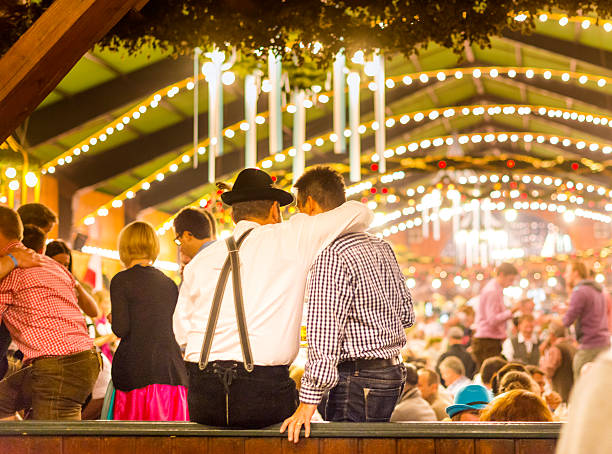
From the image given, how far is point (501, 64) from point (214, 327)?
37.3 ft

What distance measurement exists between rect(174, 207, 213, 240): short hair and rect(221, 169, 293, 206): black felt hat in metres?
0.85

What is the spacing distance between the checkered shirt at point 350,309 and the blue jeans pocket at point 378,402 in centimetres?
12

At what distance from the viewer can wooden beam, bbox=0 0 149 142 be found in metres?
2.91

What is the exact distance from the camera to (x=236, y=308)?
264 centimetres

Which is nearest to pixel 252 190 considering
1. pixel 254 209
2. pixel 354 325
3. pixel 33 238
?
pixel 254 209

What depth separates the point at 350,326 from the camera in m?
2.72

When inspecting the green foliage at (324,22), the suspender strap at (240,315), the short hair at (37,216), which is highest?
the green foliage at (324,22)

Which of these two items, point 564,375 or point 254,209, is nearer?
point 254,209

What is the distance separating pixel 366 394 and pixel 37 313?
56.4 inches

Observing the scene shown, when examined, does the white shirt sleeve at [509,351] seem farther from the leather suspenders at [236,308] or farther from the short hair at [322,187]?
the leather suspenders at [236,308]

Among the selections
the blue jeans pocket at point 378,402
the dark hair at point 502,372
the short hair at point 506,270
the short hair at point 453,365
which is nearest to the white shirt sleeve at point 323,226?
the blue jeans pocket at point 378,402

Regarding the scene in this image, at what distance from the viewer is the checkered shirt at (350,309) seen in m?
2.58

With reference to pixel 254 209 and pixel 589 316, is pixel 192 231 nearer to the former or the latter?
pixel 254 209

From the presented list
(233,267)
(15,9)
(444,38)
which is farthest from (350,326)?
(15,9)
